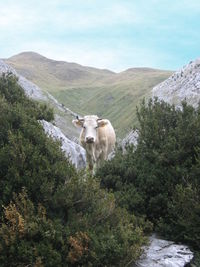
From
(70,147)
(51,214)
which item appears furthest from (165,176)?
(70,147)

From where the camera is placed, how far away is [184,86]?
156ft

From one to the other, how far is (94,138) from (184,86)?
105ft

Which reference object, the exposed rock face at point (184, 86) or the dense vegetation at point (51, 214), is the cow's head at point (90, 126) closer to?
the dense vegetation at point (51, 214)

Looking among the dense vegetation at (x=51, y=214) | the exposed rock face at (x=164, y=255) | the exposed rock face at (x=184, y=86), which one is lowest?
the exposed rock face at (x=164, y=255)

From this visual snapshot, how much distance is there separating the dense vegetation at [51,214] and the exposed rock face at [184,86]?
103 ft

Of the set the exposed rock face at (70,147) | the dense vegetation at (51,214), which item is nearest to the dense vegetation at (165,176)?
the dense vegetation at (51,214)

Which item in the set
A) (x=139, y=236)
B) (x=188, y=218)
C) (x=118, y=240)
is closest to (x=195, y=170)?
(x=188, y=218)

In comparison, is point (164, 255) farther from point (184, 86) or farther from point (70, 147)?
point (184, 86)

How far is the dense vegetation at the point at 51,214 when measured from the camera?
705 centimetres

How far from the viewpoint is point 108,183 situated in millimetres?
11891

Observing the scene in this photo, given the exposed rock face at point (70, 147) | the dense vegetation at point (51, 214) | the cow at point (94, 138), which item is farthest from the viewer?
the cow at point (94, 138)

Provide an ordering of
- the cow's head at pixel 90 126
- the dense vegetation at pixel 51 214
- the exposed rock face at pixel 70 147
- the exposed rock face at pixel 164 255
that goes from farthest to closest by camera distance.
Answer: the cow's head at pixel 90 126 → the exposed rock face at pixel 70 147 → the exposed rock face at pixel 164 255 → the dense vegetation at pixel 51 214

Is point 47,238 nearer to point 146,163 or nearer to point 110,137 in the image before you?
point 146,163

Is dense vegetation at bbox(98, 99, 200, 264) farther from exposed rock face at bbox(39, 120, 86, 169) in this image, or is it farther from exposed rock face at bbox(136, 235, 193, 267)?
exposed rock face at bbox(39, 120, 86, 169)
